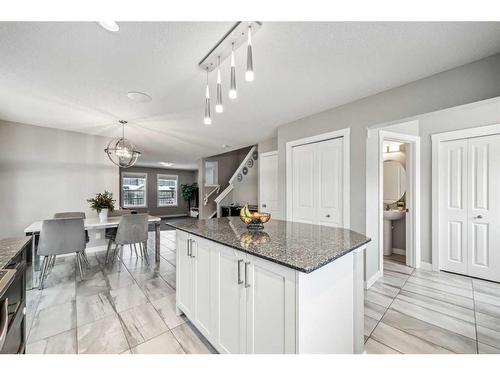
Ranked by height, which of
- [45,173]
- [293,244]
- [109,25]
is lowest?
[293,244]

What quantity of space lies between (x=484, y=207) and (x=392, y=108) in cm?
189

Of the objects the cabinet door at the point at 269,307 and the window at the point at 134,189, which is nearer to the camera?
the cabinet door at the point at 269,307

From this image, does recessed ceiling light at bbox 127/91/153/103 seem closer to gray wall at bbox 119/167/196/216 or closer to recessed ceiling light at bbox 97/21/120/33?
recessed ceiling light at bbox 97/21/120/33

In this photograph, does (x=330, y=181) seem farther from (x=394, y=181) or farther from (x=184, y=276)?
(x=184, y=276)

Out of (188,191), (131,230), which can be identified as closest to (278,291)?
(131,230)

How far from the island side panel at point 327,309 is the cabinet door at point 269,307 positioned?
0.05 metres

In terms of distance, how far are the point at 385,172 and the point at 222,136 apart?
10.8ft

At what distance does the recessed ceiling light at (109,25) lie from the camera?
1.31m

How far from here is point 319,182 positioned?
3008 mm

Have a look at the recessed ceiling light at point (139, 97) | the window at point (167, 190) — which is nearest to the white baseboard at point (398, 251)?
the recessed ceiling light at point (139, 97)

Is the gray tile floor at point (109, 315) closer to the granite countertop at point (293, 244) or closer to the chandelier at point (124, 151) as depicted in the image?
the granite countertop at point (293, 244)

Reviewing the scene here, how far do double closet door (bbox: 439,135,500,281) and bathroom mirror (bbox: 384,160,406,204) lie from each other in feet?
2.85

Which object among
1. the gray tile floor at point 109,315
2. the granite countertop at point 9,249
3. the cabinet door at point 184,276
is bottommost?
the gray tile floor at point 109,315
